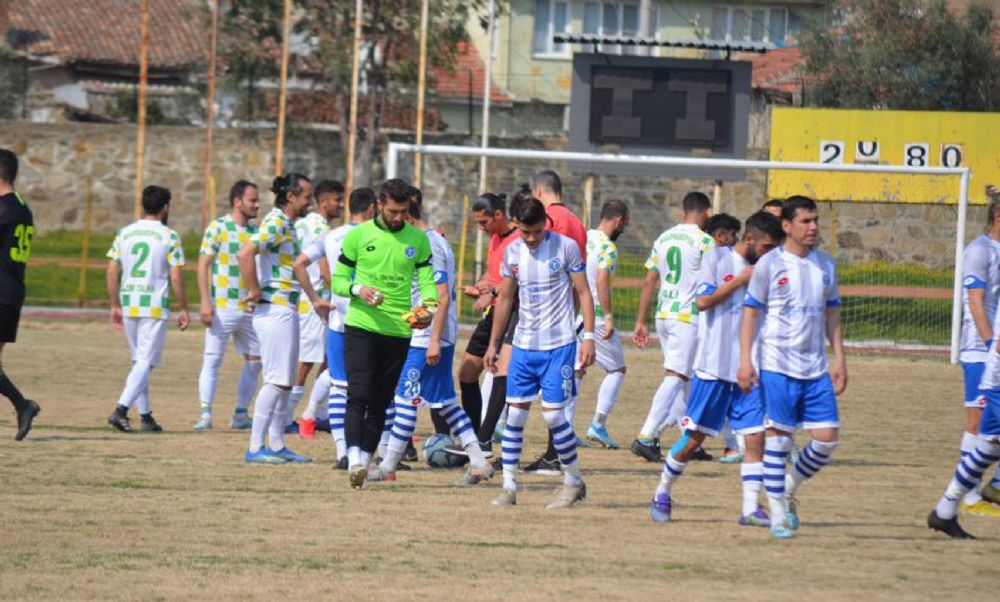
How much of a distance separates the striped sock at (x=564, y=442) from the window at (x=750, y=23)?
1594 inches

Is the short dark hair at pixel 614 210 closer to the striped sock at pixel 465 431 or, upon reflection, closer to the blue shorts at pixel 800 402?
the striped sock at pixel 465 431

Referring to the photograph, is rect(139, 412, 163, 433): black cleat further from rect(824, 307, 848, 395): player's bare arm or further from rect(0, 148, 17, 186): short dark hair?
rect(824, 307, 848, 395): player's bare arm

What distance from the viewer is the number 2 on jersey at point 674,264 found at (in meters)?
13.3

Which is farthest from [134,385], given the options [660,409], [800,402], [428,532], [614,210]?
[800,402]

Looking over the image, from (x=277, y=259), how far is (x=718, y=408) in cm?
444

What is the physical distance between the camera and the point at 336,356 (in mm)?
12133

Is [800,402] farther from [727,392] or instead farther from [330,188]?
[330,188]

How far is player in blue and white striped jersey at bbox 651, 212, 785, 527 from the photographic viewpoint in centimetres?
964

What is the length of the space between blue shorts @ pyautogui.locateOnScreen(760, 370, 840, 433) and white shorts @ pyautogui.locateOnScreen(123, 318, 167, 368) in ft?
22.4

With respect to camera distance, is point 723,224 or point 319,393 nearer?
point 723,224

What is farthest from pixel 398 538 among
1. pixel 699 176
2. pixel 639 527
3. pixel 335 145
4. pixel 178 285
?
pixel 335 145

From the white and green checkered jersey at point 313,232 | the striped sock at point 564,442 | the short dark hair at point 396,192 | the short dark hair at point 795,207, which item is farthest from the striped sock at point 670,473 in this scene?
the white and green checkered jersey at point 313,232

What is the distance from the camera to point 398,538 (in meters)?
9.02

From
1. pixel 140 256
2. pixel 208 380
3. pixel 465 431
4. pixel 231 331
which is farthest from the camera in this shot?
pixel 208 380
